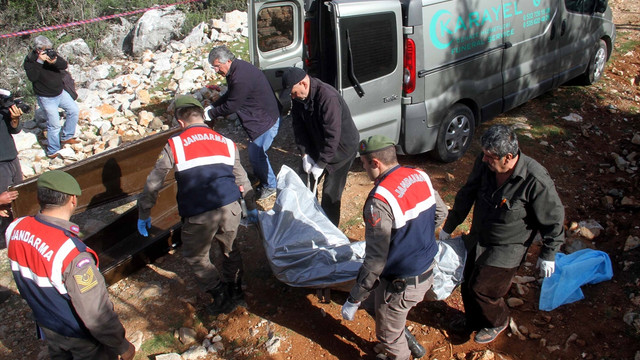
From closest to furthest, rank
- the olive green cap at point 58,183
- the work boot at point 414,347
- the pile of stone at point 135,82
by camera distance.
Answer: the olive green cap at point 58,183
the work boot at point 414,347
the pile of stone at point 135,82

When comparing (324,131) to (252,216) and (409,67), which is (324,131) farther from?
(409,67)

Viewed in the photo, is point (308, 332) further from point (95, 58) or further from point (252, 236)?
point (95, 58)

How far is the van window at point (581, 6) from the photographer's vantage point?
6190 mm

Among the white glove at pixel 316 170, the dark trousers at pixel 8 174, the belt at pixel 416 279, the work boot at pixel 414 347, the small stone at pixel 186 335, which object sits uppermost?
the dark trousers at pixel 8 174

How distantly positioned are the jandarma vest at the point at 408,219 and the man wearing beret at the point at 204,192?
1.28m

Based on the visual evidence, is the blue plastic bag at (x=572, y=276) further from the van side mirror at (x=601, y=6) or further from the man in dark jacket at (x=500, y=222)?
the van side mirror at (x=601, y=6)

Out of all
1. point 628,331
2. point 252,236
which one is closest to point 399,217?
point 628,331

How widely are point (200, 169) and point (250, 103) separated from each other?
1738 mm

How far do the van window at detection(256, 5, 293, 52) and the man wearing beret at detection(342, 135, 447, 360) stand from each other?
3.54 meters

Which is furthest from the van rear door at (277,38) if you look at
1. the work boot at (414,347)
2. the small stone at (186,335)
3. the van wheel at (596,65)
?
the van wheel at (596,65)

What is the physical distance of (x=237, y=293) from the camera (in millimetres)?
3828

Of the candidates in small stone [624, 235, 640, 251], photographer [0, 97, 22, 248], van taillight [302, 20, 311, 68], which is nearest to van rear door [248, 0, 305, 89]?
van taillight [302, 20, 311, 68]

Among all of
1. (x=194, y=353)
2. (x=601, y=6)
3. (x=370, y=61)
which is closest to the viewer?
(x=194, y=353)

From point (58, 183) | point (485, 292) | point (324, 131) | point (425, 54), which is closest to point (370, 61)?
point (425, 54)
